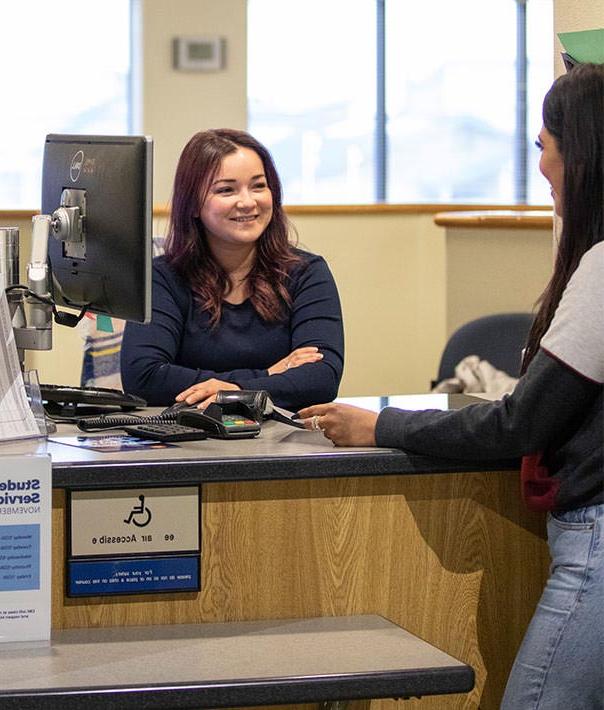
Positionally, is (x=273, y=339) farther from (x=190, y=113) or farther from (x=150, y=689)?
(x=190, y=113)

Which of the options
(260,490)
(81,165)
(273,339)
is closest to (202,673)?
(260,490)

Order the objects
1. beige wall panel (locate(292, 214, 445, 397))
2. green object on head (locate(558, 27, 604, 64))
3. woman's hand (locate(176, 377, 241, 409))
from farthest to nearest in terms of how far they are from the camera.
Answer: beige wall panel (locate(292, 214, 445, 397)) → woman's hand (locate(176, 377, 241, 409)) → green object on head (locate(558, 27, 604, 64))

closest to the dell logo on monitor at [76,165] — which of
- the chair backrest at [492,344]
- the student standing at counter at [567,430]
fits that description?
the student standing at counter at [567,430]

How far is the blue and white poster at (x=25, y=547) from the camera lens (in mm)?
1902

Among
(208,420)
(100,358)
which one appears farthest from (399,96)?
(208,420)

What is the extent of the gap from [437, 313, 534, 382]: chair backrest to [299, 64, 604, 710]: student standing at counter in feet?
7.96

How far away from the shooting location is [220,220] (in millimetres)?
2988

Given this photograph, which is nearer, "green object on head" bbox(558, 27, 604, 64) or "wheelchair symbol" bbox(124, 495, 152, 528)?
"wheelchair symbol" bbox(124, 495, 152, 528)

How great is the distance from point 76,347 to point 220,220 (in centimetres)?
244

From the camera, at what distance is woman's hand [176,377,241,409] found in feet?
8.62

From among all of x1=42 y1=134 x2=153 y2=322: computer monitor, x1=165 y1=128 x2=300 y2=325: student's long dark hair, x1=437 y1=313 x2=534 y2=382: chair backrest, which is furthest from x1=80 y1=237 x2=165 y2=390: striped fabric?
x1=42 y1=134 x2=153 y2=322: computer monitor

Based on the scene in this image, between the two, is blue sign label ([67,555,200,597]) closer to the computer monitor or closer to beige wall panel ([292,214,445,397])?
the computer monitor

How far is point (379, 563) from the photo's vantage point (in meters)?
2.08

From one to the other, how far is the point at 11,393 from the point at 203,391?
56 cm
